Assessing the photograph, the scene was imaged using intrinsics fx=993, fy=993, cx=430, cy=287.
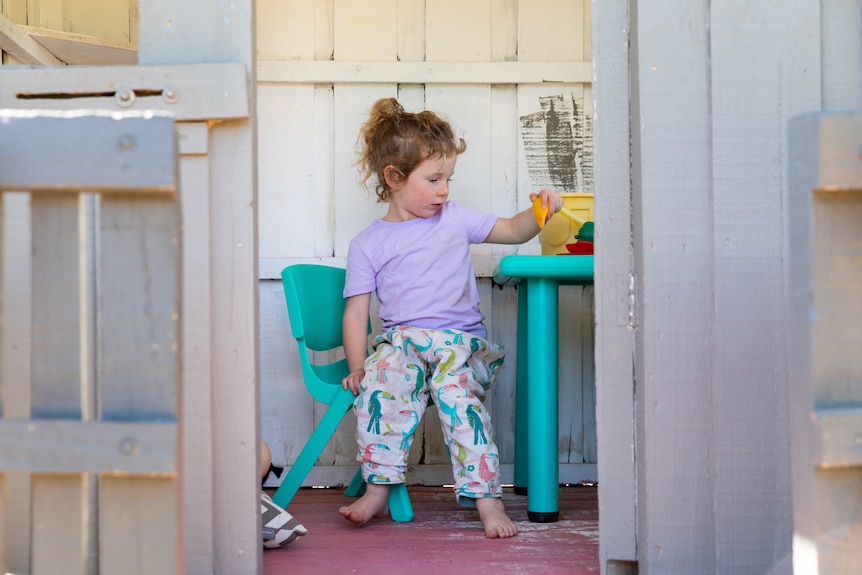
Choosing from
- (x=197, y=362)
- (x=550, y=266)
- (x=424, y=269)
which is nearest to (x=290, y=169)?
(x=424, y=269)

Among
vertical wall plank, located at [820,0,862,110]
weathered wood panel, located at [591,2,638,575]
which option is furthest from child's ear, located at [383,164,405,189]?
vertical wall plank, located at [820,0,862,110]

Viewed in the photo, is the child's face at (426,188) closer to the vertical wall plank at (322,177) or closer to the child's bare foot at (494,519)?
the vertical wall plank at (322,177)

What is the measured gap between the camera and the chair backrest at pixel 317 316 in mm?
2865

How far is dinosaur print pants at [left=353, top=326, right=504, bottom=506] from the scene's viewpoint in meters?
2.74

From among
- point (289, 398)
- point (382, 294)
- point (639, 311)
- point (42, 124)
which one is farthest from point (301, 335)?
point (42, 124)

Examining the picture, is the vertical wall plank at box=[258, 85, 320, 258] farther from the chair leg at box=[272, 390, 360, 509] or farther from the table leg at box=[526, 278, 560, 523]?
the table leg at box=[526, 278, 560, 523]

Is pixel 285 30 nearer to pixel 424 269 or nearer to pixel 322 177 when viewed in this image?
pixel 322 177

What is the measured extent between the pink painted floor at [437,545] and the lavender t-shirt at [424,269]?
23.2 inches

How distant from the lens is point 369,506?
106 inches

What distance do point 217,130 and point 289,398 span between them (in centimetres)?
156

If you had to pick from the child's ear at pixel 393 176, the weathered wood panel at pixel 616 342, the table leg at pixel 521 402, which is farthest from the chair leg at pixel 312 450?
the weathered wood panel at pixel 616 342

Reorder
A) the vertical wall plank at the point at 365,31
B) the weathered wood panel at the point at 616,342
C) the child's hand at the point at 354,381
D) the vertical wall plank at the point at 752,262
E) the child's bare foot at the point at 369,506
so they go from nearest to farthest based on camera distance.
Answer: the vertical wall plank at the point at 752,262 → the weathered wood panel at the point at 616,342 → the child's bare foot at the point at 369,506 → the child's hand at the point at 354,381 → the vertical wall plank at the point at 365,31

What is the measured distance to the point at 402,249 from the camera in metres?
3.07

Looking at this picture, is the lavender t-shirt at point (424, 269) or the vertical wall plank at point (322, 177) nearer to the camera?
the lavender t-shirt at point (424, 269)
